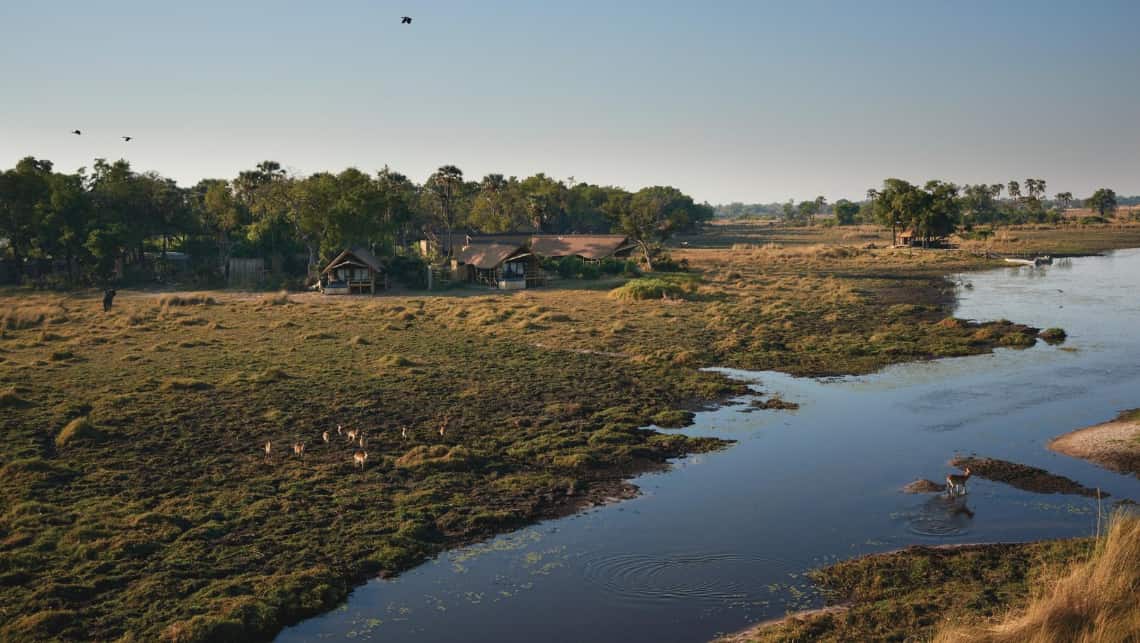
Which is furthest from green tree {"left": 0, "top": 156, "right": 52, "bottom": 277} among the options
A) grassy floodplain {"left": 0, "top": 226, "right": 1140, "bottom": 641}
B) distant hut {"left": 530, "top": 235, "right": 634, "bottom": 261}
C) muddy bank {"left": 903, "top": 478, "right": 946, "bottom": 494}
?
muddy bank {"left": 903, "top": 478, "right": 946, "bottom": 494}

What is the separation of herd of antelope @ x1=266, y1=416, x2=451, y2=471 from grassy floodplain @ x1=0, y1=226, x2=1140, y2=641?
290mm

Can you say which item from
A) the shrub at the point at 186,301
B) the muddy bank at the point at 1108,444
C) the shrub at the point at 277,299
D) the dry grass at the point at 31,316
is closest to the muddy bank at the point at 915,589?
the muddy bank at the point at 1108,444

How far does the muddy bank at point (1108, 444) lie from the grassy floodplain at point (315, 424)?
9.69 meters

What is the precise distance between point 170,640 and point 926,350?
3390cm

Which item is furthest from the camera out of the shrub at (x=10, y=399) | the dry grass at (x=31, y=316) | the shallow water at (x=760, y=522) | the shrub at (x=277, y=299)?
the shrub at (x=277, y=299)

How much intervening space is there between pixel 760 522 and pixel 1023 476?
755 centimetres

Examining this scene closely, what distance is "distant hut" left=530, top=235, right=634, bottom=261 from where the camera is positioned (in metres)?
82.6

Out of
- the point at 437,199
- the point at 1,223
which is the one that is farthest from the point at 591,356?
the point at 437,199

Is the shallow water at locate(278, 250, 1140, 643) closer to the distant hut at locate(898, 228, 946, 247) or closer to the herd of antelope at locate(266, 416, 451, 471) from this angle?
the herd of antelope at locate(266, 416, 451, 471)

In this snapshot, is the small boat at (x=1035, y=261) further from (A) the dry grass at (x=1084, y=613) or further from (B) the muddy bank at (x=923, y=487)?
(A) the dry grass at (x=1084, y=613)

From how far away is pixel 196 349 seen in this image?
38.5 metres

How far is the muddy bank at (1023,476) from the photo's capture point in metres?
19.5

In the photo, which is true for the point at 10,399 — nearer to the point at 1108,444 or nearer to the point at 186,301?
the point at 186,301

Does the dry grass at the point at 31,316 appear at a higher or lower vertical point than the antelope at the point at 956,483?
higher
